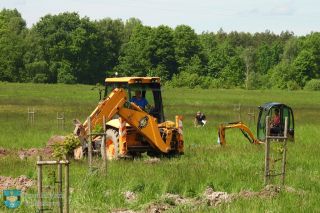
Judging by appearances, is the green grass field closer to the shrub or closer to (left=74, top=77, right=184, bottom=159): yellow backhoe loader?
(left=74, top=77, right=184, bottom=159): yellow backhoe loader

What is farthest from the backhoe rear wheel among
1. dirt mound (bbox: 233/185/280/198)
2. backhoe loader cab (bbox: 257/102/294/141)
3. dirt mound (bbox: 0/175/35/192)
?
backhoe loader cab (bbox: 257/102/294/141)

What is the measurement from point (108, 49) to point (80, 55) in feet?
17.2

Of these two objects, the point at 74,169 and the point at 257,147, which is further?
the point at 257,147

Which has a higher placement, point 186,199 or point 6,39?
point 6,39

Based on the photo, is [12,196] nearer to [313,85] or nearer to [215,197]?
[215,197]

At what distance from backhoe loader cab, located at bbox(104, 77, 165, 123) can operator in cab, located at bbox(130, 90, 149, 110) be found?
0.24ft

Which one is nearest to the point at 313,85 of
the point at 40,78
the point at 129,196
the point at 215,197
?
the point at 40,78

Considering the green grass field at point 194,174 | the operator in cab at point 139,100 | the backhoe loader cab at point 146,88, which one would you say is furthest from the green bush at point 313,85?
the operator in cab at point 139,100

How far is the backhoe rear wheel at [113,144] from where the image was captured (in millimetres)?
19125

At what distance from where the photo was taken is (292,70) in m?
106

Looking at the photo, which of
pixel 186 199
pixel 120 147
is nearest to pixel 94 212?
pixel 186 199

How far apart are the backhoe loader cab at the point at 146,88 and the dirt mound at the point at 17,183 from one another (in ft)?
20.3

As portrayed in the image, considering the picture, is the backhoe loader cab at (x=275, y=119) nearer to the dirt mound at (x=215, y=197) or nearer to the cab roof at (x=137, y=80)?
the cab roof at (x=137, y=80)

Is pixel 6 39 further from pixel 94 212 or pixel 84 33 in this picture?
pixel 94 212
